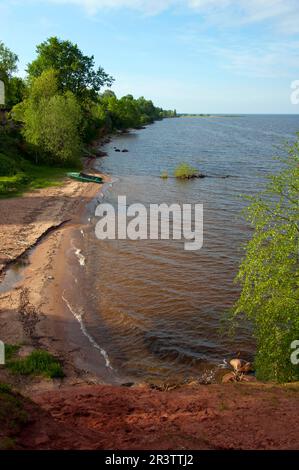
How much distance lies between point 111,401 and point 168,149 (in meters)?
91.6

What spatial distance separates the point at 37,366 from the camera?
1575cm

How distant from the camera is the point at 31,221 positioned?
34625 mm

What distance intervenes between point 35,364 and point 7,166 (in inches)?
1465

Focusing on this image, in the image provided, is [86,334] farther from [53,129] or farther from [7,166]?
[53,129]

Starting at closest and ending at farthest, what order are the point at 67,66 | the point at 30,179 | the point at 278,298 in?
1. the point at 278,298
2. the point at 30,179
3. the point at 67,66

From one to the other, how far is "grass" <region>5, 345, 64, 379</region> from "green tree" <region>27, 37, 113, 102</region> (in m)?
71.2

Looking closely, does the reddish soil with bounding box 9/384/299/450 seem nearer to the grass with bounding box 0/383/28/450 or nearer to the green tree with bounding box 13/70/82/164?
the grass with bounding box 0/383/28/450

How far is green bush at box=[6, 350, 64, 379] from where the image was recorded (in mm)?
15453

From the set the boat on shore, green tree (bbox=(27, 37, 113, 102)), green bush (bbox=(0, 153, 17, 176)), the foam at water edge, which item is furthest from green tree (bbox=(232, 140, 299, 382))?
green tree (bbox=(27, 37, 113, 102))

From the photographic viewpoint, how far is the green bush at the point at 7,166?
47500mm

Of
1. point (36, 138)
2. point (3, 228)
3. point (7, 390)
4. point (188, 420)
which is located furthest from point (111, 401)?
point (36, 138)

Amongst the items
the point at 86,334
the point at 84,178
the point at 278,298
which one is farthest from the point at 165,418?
the point at 84,178

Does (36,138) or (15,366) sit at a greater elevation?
(36,138)
